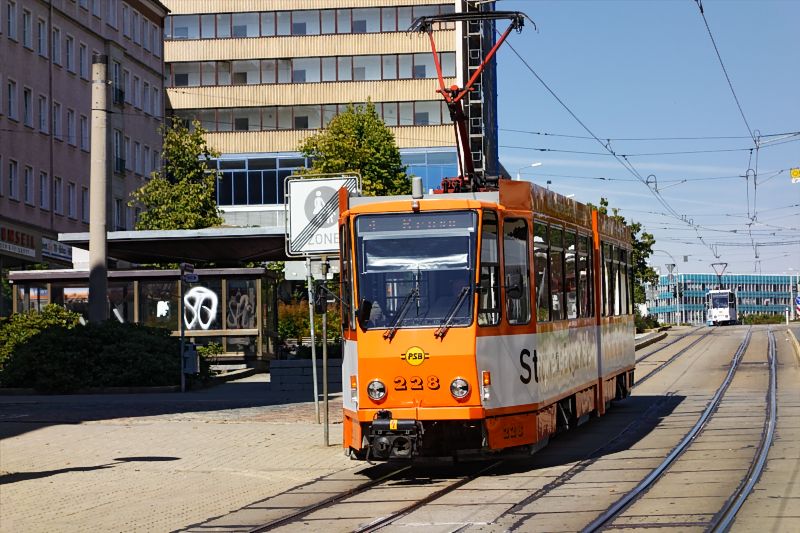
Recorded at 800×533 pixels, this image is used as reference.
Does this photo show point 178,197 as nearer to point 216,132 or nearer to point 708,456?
point 216,132

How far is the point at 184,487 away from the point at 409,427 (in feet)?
8.56

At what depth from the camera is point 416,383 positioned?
15.0 meters

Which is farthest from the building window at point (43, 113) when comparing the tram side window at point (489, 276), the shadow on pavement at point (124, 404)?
the tram side window at point (489, 276)

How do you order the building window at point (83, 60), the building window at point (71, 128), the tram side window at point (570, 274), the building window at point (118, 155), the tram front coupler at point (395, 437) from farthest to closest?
the building window at point (118, 155), the building window at point (83, 60), the building window at point (71, 128), the tram side window at point (570, 274), the tram front coupler at point (395, 437)

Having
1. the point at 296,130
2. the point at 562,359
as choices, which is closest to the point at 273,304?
the point at 562,359

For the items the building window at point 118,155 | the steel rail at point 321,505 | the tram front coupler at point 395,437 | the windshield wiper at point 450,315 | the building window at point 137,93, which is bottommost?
the steel rail at point 321,505

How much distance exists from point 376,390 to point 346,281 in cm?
131

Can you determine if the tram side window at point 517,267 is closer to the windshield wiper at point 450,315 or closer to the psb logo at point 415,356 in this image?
the windshield wiper at point 450,315

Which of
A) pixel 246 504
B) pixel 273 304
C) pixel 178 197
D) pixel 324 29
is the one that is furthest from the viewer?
pixel 324 29

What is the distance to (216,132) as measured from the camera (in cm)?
8356

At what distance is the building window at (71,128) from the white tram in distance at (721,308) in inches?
1985

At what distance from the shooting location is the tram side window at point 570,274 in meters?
18.7

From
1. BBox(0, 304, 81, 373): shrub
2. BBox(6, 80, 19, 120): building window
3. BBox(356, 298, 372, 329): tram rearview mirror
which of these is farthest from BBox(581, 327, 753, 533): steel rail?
BBox(6, 80, 19, 120): building window

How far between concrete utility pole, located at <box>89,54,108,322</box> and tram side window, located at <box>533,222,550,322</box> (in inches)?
738
